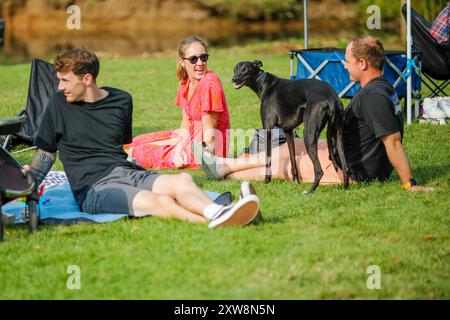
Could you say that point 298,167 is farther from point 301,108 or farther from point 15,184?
point 15,184

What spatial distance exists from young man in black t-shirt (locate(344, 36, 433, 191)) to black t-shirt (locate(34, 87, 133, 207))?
5.89 ft

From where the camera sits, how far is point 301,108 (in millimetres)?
5883

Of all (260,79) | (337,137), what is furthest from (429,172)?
(260,79)

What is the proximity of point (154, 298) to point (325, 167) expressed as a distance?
2.76 metres

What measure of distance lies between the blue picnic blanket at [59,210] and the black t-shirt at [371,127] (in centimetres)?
114

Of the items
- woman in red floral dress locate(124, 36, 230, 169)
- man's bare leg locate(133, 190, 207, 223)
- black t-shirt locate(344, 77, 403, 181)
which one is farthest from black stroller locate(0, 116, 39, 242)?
black t-shirt locate(344, 77, 403, 181)

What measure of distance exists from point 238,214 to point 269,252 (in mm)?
411

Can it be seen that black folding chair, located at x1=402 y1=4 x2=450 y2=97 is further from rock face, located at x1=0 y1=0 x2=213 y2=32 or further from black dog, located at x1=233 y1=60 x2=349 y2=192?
rock face, located at x1=0 y1=0 x2=213 y2=32

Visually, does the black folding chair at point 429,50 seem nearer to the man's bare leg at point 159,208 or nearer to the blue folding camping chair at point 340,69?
the blue folding camping chair at point 340,69

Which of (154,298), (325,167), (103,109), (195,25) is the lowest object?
(154,298)

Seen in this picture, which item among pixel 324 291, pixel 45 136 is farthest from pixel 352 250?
pixel 45 136

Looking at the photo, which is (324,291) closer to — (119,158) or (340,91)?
(119,158)

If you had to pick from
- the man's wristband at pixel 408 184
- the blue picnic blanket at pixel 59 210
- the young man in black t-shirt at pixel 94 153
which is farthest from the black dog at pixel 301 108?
the young man in black t-shirt at pixel 94 153

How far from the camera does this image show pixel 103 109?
17.0ft
